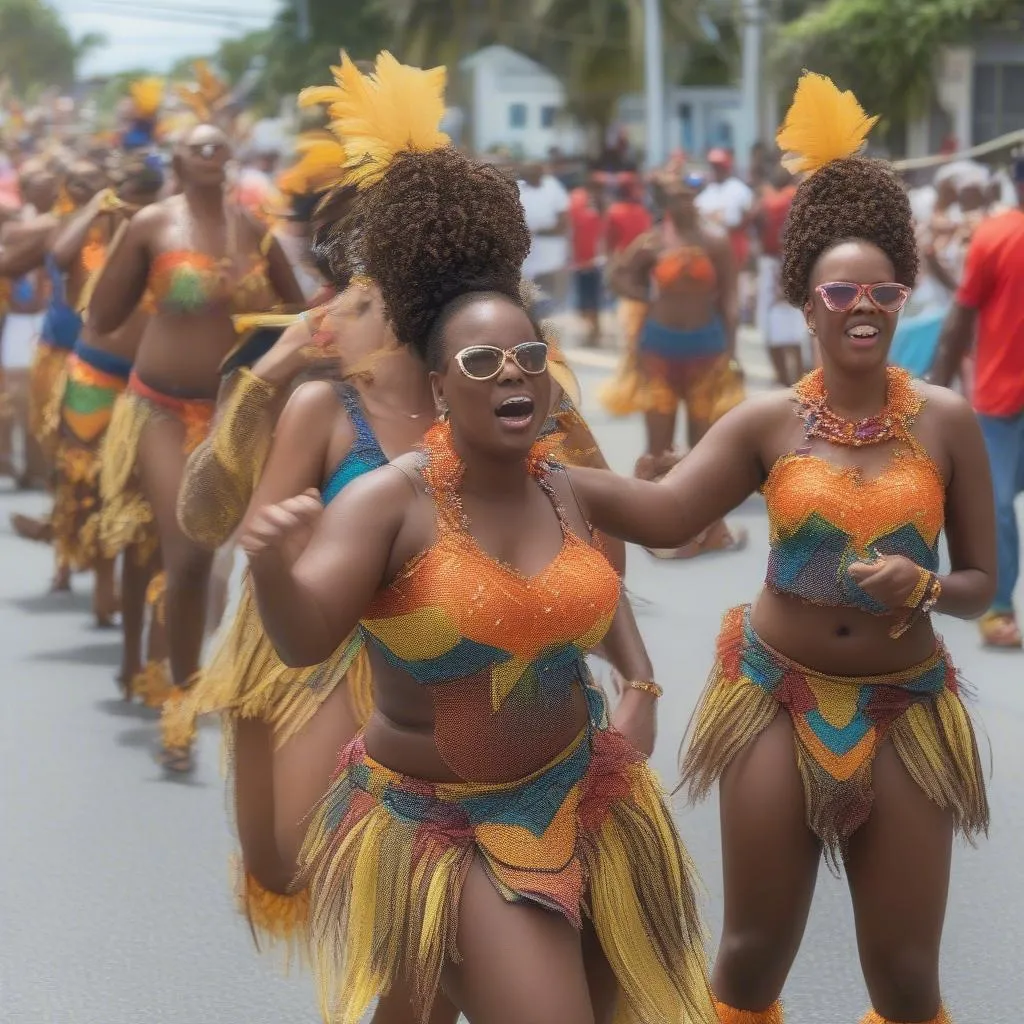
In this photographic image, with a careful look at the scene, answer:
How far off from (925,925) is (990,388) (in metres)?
4.93

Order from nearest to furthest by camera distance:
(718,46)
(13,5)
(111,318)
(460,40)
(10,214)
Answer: (111,318)
(10,214)
(718,46)
(460,40)
(13,5)

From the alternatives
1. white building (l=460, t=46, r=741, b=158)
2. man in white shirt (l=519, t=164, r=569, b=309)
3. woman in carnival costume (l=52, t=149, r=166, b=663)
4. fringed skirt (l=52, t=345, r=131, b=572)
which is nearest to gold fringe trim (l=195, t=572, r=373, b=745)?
woman in carnival costume (l=52, t=149, r=166, b=663)

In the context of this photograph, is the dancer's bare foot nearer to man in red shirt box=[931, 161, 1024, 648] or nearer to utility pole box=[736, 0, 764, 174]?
man in red shirt box=[931, 161, 1024, 648]

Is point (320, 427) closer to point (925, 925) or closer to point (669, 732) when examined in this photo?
point (925, 925)

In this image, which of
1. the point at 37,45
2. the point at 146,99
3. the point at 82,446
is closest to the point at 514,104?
the point at 146,99

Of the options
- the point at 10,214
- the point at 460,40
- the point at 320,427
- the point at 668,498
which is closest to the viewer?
the point at 668,498

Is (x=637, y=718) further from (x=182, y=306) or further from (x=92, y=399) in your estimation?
(x=92, y=399)

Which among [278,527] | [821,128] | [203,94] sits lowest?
[278,527]

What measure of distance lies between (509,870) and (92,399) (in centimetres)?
540

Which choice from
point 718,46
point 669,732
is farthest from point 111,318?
point 718,46

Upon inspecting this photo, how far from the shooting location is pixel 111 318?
752 cm

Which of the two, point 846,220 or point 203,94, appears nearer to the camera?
point 846,220

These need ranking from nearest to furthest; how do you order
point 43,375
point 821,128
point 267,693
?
point 821,128
point 267,693
point 43,375

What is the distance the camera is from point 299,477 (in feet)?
14.5
